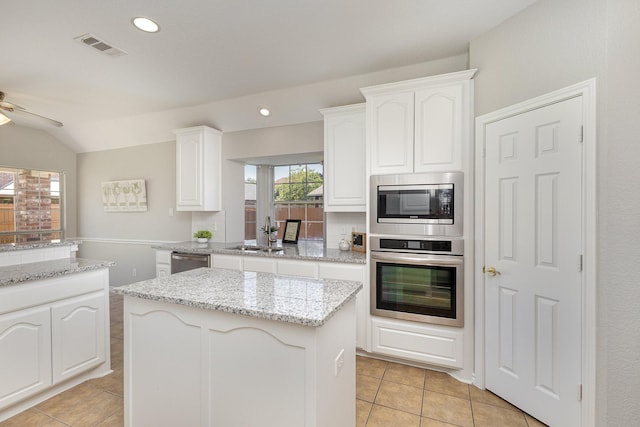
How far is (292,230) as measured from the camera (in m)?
4.04

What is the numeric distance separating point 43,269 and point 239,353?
1.83 m

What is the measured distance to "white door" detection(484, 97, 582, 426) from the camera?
5.79ft

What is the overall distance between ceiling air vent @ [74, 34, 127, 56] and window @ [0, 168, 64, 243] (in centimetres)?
388

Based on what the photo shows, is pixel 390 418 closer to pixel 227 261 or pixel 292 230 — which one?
pixel 227 261

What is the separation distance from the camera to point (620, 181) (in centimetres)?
154

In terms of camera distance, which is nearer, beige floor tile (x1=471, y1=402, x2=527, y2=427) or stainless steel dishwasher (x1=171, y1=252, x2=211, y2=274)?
beige floor tile (x1=471, y1=402, x2=527, y2=427)

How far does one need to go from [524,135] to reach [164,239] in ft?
15.5

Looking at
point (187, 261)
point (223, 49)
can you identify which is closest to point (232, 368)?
point (223, 49)

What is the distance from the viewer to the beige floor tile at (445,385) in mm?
2289

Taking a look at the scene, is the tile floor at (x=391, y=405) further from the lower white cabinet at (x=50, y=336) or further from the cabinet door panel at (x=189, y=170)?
the cabinet door panel at (x=189, y=170)

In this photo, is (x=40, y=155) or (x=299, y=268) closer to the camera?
(x=299, y=268)

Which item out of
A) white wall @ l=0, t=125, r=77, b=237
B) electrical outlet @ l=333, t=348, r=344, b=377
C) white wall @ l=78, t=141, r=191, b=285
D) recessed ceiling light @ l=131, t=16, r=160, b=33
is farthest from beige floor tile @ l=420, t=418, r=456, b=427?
white wall @ l=0, t=125, r=77, b=237

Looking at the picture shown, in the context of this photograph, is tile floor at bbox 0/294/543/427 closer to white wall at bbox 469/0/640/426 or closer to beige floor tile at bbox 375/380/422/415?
beige floor tile at bbox 375/380/422/415

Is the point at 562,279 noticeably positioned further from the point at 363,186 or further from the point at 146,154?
the point at 146,154
